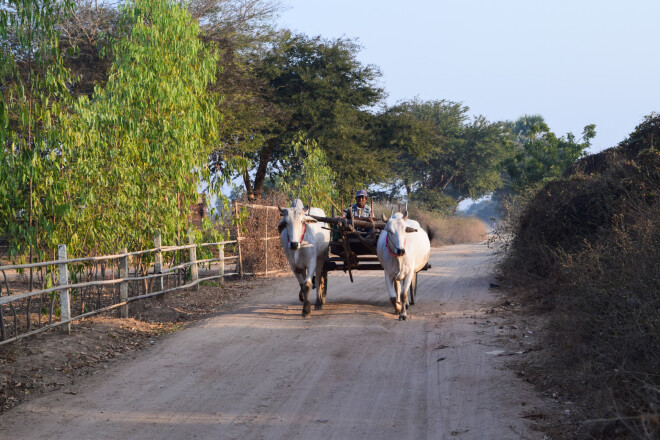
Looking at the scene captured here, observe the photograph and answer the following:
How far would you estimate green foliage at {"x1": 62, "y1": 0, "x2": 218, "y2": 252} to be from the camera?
982 centimetres

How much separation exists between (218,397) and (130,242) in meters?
6.13

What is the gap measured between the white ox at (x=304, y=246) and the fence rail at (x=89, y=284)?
2446 millimetres

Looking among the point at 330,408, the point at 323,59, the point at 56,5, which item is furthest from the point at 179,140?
the point at 323,59

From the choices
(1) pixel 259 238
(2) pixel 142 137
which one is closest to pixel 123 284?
(2) pixel 142 137

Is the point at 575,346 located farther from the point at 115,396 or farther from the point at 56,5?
the point at 56,5

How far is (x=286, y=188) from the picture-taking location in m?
20.8

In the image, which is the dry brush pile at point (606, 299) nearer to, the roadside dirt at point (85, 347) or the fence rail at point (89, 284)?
the roadside dirt at point (85, 347)

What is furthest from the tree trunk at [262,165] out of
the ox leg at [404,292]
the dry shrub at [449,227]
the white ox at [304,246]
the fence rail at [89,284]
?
the ox leg at [404,292]

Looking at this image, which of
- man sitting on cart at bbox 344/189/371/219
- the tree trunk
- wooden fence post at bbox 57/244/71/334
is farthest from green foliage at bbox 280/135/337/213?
wooden fence post at bbox 57/244/71/334

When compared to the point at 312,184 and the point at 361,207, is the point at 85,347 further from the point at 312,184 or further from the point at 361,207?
the point at 312,184

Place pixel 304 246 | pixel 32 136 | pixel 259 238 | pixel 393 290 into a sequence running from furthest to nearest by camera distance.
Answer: pixel 259 238 → pixel 304 246 → pixel 393 290 → pixel 32 136

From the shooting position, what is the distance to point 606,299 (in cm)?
587

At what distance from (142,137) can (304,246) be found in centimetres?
346

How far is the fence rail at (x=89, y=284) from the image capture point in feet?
26.2
